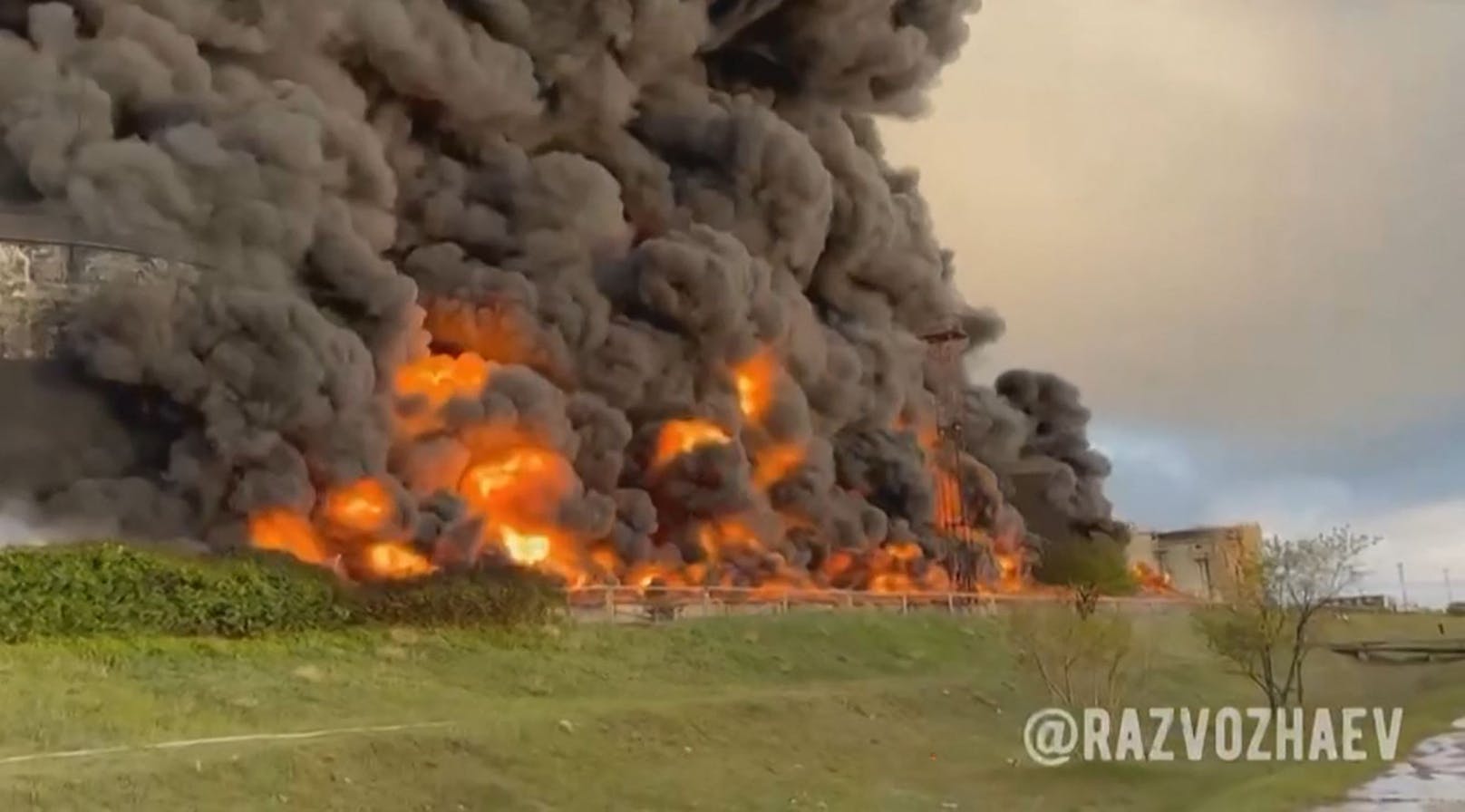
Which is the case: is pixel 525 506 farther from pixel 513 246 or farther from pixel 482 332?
pixel 513 246

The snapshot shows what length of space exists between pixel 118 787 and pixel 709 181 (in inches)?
1929

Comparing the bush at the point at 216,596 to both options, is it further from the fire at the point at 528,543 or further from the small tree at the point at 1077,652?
the fire at the point at 528,543

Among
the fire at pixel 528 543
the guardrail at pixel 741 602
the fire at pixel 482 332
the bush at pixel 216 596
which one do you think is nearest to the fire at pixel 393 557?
the fire at pixel 528 543

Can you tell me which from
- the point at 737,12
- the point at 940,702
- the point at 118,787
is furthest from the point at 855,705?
the point at 737,12

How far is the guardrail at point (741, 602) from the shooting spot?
37.7m

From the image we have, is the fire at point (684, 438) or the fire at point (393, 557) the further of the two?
the fire at point (684, 438)

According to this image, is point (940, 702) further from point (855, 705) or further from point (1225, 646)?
point (1225, 646)

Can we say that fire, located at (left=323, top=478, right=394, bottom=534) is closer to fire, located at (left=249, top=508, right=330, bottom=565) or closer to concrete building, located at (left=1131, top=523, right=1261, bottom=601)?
fire, located at (left=249, top=508, right=330, bottom=565)

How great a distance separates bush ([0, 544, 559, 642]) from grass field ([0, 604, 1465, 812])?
2.44 ft

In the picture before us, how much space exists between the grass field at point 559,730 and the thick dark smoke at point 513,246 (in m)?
12.8

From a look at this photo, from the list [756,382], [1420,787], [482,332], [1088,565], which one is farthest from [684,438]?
[1420,787]

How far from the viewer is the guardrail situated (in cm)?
3772

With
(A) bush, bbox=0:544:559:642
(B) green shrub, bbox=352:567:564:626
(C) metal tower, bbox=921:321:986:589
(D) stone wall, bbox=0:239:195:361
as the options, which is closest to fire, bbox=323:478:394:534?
(D) stone wall, bbox=0:239:195:361

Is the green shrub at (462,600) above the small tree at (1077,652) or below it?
above
